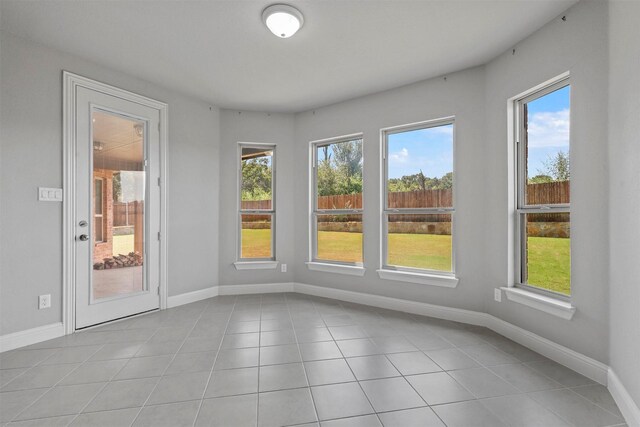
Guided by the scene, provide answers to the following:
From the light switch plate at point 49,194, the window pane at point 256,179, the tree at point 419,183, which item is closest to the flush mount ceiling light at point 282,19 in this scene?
the tree at point 419,183

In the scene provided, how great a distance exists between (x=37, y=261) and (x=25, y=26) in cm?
199

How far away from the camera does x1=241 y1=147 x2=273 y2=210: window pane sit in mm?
4633

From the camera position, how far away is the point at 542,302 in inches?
96.3

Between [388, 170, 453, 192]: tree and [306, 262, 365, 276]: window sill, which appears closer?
[388, 170, 453, 192]: tree

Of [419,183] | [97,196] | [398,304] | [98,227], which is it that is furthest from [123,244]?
[419,183]

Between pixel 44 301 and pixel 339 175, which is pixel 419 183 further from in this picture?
pixel 44 301

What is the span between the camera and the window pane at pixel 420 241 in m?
3.50

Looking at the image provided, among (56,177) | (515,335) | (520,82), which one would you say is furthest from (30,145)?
(515,335)

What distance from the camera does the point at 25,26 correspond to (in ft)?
8.20

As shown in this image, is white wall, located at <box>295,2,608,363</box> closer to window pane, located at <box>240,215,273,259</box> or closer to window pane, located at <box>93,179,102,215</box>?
window pane, located at <box>240,215,273,259</box>

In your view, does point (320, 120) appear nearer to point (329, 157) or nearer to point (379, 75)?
point (329, 157)

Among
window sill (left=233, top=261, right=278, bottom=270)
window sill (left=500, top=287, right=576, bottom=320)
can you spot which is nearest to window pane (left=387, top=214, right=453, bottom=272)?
window sill (left=500, top=287, right=576, bottom=320)

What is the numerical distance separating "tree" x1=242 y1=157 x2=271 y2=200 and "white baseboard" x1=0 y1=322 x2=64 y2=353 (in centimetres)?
257

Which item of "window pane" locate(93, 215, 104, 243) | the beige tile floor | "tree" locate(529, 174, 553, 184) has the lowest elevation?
the beige tile floor
